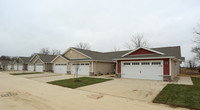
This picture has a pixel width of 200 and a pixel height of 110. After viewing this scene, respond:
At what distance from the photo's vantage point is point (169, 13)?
14453 millimetres

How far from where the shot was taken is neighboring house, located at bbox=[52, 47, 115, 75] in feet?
62.2

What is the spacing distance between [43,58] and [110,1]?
80.1ft

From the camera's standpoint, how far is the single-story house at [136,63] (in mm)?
12984

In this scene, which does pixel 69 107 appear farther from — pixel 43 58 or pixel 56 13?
pixel 43 58

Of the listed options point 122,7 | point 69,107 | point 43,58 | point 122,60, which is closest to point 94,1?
point 122,7

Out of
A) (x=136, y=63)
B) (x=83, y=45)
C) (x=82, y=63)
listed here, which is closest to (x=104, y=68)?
(x=82, y=63)

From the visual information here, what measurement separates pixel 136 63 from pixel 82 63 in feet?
30.5

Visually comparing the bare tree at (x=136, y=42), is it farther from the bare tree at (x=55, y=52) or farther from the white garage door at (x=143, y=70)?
the bare tree at (x=55, y=52)

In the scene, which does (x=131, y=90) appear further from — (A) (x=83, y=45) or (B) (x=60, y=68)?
(A) (x=83, y=45)

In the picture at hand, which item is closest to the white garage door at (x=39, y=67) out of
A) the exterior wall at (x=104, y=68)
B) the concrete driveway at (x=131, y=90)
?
the exterior wall at (x=104, y=68)

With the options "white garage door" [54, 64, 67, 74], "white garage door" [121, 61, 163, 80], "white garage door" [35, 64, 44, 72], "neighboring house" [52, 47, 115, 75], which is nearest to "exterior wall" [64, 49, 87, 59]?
"neighboring house" [52, 47, 115, 75]

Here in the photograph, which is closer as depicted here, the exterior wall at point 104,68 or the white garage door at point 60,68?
the exterior wall at point 104,68

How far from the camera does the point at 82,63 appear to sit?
20.1 meters

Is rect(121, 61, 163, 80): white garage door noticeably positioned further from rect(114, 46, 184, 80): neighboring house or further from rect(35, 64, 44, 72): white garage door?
rect(35, 64, 44, 72): white garage door
